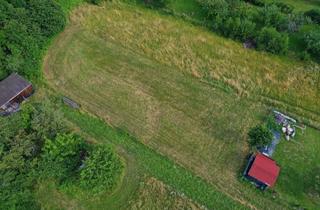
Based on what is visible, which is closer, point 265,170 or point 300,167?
point 265,170

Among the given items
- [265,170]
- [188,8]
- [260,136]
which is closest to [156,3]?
[188,8]

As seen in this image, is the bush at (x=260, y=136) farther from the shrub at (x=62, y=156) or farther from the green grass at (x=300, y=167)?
the shrub at (x=62, y=156)

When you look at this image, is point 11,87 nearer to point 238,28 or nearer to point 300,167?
point 238,28

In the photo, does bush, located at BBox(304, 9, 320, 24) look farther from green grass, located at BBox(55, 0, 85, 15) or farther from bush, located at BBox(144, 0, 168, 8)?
green grass, located at BBox(55, 0, 85, 15)

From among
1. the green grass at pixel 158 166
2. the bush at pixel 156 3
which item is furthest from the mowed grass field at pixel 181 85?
the bush at pixel 156 3

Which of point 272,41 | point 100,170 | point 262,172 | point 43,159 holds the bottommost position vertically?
point 100,170

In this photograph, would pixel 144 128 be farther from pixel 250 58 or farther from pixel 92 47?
pixel 250 58

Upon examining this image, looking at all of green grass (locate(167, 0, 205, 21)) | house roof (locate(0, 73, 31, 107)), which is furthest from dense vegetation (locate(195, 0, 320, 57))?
house roof (locate(0, 73, 31, 107))
